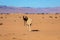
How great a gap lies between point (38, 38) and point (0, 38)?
2.47 m

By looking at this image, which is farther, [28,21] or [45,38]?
[28,21]

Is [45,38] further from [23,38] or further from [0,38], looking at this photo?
[0,38]

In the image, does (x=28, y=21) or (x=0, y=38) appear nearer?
(x=0, y=38)

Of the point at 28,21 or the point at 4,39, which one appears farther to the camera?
the point at 28,21

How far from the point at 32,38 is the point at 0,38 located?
210 cm

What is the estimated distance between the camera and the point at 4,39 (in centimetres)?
1358

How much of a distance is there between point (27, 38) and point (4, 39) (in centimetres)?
145

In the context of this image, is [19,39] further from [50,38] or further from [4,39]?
[50,38]

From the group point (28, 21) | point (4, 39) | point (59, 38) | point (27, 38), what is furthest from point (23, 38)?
point (28, 21)

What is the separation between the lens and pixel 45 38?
1355 cm

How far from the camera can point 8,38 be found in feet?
45.8

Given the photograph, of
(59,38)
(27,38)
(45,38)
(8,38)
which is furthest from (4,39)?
(59,38)

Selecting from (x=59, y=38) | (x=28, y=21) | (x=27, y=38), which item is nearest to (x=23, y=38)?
(x=27, y=38)

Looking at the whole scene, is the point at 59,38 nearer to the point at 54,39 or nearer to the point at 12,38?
the point at 54,39
